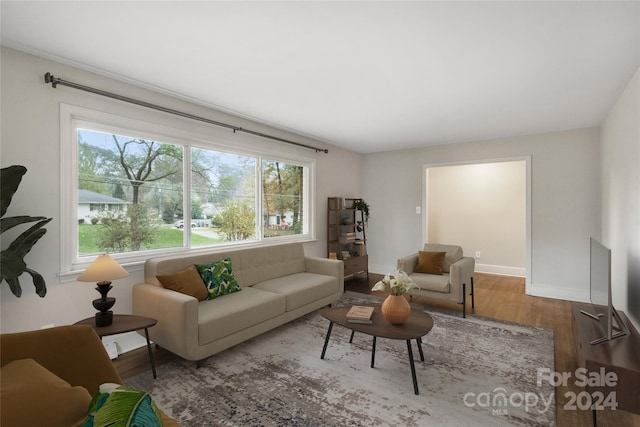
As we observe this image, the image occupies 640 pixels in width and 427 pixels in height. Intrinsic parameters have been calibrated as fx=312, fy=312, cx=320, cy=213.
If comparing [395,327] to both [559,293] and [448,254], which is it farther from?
[559,293]

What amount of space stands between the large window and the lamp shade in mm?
415

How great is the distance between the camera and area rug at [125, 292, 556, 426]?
1.99m

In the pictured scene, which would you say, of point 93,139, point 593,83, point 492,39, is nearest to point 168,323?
point 93,139

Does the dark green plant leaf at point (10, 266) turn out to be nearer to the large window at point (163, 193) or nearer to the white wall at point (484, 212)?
the large window at point (163, 193)

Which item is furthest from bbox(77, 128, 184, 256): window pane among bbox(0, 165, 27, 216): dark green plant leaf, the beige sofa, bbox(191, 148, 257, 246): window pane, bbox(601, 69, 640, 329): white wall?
bbox(601, 69, 640, 329): white wall

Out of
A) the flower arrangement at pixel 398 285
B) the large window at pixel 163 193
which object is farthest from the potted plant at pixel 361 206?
the flower arrangement at pixel 398 285

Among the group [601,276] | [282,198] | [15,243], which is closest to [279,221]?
[282,198]

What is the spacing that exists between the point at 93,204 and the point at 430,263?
12.7 ft

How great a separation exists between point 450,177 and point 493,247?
1.67 metres

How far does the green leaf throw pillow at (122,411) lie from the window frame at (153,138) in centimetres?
196

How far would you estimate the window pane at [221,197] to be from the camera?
363cm

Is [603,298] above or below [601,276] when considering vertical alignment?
below

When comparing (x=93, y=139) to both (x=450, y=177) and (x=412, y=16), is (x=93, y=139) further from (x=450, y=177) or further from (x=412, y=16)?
(x=450, y=177)

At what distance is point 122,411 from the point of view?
38.4 inches
